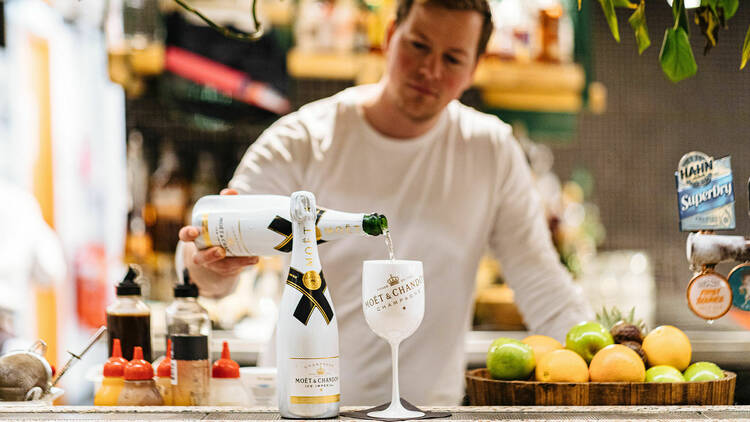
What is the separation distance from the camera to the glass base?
118 centimetres

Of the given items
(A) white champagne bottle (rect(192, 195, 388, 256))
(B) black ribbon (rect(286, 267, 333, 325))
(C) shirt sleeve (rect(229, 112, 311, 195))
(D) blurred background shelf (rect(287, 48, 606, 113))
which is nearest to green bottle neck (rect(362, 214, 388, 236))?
(A) white champagne bottle (rect(192, 195, 388, 256))

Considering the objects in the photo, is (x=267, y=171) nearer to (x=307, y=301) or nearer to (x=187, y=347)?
(x=187, y=347)

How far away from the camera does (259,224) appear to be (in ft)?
4.15

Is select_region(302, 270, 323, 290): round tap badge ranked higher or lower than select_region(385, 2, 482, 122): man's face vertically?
lower

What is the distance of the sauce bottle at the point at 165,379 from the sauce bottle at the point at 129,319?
0.09 meters

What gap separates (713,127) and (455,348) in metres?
2.57

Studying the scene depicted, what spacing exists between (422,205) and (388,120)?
22 centimetres

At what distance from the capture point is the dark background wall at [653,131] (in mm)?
4039

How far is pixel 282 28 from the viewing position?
345cm

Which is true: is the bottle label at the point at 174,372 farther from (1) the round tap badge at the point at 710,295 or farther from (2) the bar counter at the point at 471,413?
(1) the round tap badge at the point at 710,295

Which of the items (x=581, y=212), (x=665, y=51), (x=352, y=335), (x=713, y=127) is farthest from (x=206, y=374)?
(x=713, y=127)

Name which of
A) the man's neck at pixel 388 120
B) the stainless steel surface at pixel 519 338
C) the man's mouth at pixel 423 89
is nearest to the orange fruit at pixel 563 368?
the man's mouth at pixel 423 89

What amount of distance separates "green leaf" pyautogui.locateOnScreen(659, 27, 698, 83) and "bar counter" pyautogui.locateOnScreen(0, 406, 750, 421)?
51cm

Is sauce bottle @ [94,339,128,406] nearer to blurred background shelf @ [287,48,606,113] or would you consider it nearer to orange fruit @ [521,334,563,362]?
orange fruit @ [521,334,563,362]
